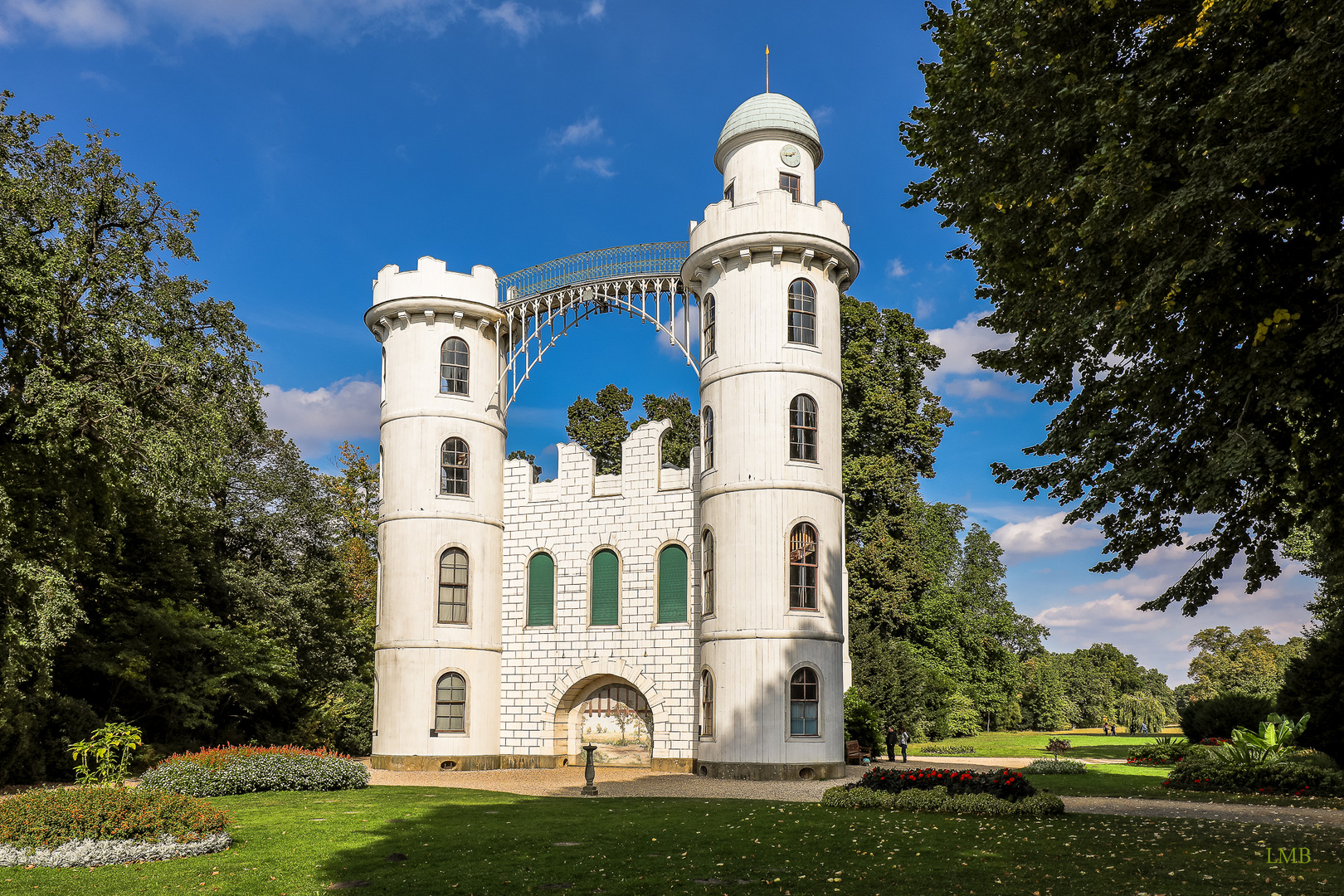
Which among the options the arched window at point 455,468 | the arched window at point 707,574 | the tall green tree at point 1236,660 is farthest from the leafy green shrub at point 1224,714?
the tall green tree at point 1236,660

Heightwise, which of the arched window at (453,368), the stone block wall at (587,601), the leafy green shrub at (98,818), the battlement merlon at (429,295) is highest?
the battlement merlon at (429,295)

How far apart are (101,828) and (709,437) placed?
54.0ft

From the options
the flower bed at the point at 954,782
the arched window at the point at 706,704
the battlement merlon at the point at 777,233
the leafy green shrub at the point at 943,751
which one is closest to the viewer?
the flower bed at the point at 954,782

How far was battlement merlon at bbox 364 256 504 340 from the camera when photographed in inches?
1155

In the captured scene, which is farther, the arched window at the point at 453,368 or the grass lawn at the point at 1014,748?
the grass lawn at the point at 1014,748

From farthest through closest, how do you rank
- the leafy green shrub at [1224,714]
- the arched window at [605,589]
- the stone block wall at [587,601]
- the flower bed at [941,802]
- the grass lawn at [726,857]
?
the leafy green shrub at [1224,714], the arched window at [605,589], the stone block wall at [587,601], the flower bed at [941,802], the grass lawn at [726,857]

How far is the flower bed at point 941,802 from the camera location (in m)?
15.2

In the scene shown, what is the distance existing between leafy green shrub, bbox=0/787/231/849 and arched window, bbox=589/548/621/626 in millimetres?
14957

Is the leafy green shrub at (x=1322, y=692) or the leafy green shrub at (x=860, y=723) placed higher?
the leafy green shrub at (x=1322, y=692)

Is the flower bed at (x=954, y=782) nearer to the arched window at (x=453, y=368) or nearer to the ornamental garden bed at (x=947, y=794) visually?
the ornamental garden bed at (x=947, y=794)

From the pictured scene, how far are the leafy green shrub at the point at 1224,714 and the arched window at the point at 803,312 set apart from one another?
1611 cm

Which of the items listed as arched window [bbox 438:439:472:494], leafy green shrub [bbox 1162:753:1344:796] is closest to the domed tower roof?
arched window [bbox 438:439:472:494]

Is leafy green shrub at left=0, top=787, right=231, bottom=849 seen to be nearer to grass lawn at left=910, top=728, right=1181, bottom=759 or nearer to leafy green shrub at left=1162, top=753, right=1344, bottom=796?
leafy green shrub at left=1162, top=753, right=1344, bottom=796

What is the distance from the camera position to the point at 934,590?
43.9 meters
